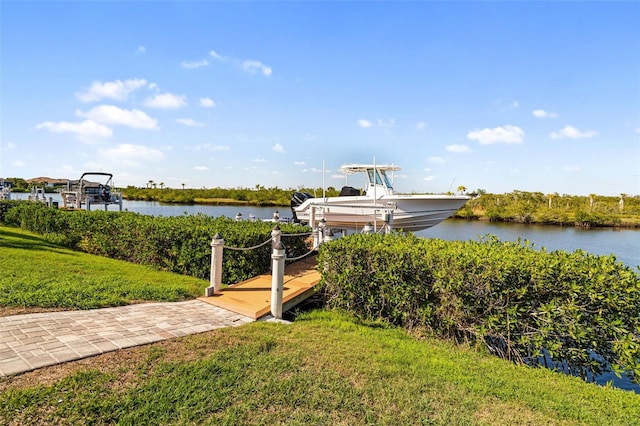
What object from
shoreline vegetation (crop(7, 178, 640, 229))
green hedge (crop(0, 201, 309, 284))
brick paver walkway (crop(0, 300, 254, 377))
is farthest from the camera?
shoreline vegetation (crop(7, 178, 640, 229))

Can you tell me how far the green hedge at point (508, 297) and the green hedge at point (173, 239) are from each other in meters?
2.39

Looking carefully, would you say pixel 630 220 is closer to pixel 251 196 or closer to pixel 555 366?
pixel 555 366

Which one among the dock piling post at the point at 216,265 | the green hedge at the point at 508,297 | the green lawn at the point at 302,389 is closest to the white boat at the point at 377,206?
the dock piling post at the point at 216,265

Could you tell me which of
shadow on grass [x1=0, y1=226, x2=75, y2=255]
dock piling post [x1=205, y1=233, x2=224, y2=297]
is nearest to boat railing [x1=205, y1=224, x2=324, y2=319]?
dock piling post [x1=205, y1=233, x2=224, y2=297]

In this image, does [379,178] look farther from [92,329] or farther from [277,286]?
[92,329]

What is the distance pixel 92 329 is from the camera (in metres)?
4.32

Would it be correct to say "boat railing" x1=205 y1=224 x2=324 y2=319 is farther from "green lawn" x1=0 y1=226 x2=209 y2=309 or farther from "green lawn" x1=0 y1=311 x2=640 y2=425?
"green lawn" x1=0 y1=311 x2=640 y2=425

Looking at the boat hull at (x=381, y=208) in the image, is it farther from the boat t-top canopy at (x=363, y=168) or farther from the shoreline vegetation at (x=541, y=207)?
the shoreline vegetation at (x=541, y=207)

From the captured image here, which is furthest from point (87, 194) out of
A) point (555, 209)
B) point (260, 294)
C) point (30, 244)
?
point (555, 209)

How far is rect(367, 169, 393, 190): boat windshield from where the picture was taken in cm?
1587

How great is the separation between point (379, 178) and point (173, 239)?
10.1 m

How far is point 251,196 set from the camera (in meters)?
64.1

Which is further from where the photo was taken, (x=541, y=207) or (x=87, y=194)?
(x=541, y=207)

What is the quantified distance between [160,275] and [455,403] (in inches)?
261
